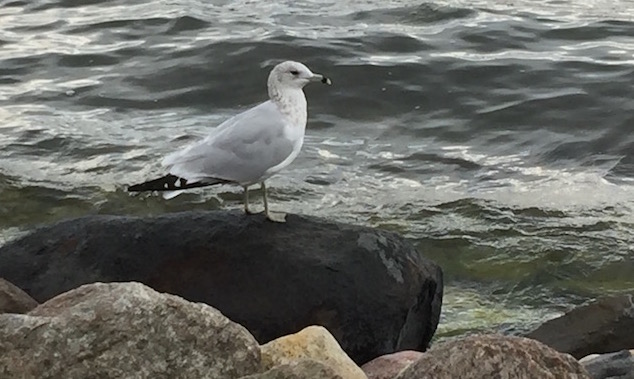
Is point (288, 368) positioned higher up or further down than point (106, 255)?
higher up

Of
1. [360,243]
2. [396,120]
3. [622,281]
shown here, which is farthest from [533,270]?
[396,120]

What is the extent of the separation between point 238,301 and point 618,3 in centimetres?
968

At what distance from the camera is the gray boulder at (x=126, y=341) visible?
374 cm

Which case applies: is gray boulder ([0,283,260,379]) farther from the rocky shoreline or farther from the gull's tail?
the gull's tail

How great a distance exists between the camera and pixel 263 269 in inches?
221

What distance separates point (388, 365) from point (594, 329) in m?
1.00

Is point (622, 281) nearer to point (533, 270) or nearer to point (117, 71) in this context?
point (533, 270)

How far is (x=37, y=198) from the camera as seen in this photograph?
921cm

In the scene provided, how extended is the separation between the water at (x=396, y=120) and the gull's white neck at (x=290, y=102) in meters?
1.38

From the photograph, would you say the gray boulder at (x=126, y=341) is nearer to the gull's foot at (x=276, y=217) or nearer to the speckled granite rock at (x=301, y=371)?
the speckled granite rock at (x=301, y=371)

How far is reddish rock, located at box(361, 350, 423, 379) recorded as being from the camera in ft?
16.2

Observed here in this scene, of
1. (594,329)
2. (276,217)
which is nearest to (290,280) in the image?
(276,217)

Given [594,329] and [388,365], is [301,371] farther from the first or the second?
Result: [594,329]

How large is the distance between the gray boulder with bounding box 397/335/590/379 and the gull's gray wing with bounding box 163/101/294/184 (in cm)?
216
